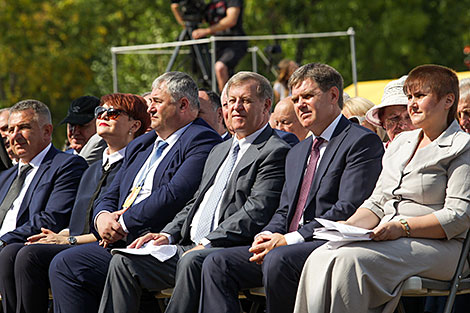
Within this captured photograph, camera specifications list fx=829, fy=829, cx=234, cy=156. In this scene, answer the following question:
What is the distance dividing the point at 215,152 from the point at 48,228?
164cm

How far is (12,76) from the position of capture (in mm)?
28844

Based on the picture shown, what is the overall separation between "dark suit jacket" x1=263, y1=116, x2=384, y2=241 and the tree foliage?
1610 cm

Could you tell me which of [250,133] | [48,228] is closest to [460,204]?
[250,133]

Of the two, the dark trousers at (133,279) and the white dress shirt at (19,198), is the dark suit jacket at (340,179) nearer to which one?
the dark trousers at (133,279)

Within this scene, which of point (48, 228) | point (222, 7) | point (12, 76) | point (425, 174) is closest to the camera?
point (425, 174)

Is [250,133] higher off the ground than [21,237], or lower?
higher

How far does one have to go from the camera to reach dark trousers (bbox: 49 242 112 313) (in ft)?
18.8

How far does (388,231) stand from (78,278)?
2.35 m

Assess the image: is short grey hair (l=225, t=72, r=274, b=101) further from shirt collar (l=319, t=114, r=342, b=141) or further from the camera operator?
the camera operator

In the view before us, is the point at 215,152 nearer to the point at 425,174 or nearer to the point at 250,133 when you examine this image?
the point at 250,133

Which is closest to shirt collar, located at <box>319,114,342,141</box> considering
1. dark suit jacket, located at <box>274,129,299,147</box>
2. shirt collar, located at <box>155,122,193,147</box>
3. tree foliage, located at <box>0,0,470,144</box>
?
dark suit jacket, located at <box>274,129,299,147</box>

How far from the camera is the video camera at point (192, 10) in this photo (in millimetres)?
10703

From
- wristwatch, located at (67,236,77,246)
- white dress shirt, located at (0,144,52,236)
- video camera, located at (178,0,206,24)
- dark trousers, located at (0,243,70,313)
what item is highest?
video camera, located at (178,0,206,24)

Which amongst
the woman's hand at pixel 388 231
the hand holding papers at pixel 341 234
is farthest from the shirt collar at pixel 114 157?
the woman's hand at pixel 388 231
